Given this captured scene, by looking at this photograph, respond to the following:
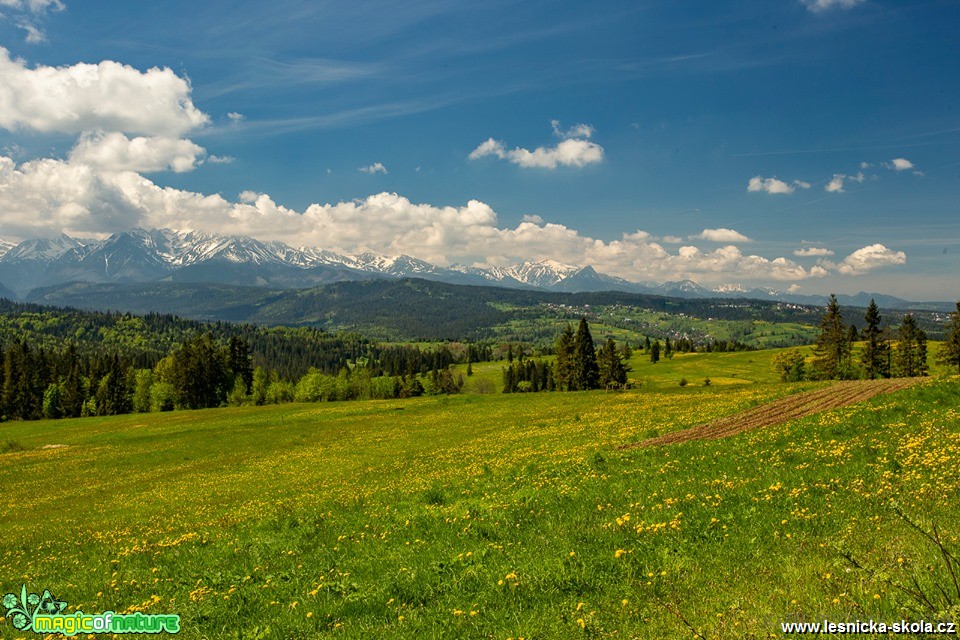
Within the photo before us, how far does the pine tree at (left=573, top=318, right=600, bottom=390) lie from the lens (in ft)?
313

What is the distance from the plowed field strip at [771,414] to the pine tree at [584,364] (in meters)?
59.7

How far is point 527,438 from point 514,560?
24960mm

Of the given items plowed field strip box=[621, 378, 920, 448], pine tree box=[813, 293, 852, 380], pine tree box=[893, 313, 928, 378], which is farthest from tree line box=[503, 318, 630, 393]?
plowed field strip box=[621, 378, 920, 448]

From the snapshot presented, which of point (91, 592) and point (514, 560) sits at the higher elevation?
point (514, 560)

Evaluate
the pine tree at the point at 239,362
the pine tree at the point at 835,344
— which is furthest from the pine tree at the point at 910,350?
the pine tree at the point at 239,362

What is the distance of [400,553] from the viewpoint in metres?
11.8

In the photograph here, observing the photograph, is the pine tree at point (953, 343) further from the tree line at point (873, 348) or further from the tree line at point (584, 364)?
the tree line at point (584, 364)

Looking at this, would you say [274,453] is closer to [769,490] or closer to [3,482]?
[3,482]

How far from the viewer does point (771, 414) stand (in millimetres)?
28250

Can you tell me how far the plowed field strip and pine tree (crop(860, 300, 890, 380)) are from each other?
64.2m

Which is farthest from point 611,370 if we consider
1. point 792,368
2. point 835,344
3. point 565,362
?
point 792,368

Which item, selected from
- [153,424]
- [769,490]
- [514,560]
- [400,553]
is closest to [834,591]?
[514,560]

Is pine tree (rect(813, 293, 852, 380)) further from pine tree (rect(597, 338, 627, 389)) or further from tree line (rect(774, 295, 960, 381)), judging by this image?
pine tree (rect(597, 338, 627, 389))

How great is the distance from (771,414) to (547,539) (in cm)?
2324
